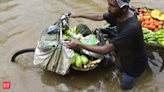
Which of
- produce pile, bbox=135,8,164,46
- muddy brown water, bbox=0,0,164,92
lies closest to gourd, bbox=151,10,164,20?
produce pile, bbox=135,8,164,46

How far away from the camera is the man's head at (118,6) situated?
5.09ft

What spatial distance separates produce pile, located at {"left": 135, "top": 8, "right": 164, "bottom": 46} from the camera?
111 inches

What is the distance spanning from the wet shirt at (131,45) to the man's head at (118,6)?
17 centimetres

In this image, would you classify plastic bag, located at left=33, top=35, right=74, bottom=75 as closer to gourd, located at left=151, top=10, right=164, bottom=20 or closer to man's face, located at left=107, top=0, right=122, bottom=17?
man's face, located at left=107, top=0, right=122, bottom=17

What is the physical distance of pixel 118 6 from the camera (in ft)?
5.30

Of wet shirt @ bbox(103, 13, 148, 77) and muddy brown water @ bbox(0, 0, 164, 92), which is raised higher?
wet shirt @ bbox(103, 13, 148, 77)

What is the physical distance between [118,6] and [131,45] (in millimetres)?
628

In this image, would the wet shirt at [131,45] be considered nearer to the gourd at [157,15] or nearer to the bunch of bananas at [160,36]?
the bunch of bananas at [160,36]

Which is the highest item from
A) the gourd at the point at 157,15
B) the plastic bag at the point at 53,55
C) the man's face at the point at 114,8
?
the man's face at the point at 114,8

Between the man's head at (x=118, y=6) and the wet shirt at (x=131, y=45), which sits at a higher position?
the man's head at (x=118, y=6)

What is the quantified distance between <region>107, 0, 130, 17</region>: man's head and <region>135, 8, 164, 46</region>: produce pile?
152 cm

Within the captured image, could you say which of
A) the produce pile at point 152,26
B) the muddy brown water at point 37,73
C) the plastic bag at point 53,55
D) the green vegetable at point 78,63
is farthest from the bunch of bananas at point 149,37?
the plastic bag at point 53,55

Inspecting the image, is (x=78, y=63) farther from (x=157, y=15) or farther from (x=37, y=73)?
(x=157, y=15)

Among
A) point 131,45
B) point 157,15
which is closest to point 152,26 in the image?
point 157,15
